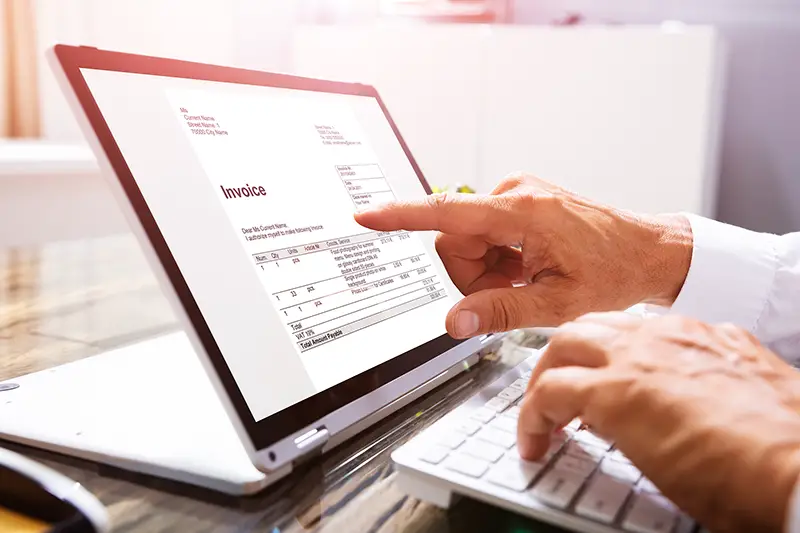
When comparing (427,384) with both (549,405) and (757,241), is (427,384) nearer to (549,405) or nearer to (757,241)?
(549,405)

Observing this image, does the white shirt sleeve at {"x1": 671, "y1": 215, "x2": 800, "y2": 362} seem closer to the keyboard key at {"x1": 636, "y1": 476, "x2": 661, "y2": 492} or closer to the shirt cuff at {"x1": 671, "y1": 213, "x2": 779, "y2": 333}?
the shirt cuff at {"x1": 671, "y1": 213, "x2": 779, "y2": 333}

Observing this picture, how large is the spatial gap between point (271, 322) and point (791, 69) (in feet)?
7.57

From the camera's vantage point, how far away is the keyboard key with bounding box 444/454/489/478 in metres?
0.44

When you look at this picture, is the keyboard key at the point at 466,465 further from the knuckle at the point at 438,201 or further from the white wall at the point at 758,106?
the white wall at the point at 758,106

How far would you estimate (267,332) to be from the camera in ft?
1.70

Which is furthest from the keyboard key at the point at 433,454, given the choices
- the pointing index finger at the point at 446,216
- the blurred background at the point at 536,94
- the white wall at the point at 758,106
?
the white wall at the point at 758,106

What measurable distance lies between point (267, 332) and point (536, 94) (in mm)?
1892

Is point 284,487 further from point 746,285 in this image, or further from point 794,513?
point 746,285

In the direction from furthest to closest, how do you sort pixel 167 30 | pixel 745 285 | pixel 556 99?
pixel 167 30, pixel 556 99, pixel 745 285

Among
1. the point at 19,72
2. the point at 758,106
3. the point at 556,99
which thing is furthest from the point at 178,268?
the point at 758,106

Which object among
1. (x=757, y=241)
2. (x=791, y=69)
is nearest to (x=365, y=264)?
(x=757, y=241)

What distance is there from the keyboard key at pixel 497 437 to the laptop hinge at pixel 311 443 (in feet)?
0.35

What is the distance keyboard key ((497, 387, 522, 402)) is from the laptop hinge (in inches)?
5.8

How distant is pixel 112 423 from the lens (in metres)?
0.54
